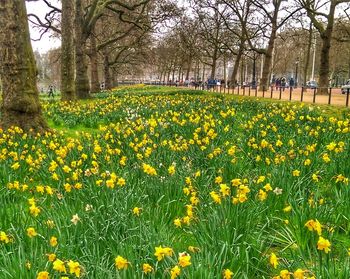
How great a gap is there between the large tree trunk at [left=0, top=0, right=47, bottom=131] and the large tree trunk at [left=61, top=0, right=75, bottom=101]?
278 inches

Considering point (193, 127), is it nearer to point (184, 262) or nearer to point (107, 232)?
point (107, 232)

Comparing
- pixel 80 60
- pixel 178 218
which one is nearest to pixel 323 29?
pixel 80 60

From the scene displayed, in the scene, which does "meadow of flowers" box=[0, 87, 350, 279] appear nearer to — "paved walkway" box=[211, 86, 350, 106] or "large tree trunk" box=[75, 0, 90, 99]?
"paved walkway" box=[211, 86, 350, 106]

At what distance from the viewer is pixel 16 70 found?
7863mm

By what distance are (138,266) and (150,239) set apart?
352 millimetres

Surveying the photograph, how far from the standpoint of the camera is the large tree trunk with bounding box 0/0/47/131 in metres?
7.77

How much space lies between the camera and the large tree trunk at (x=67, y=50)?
581 inches

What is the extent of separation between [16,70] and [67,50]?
7684 millimetres

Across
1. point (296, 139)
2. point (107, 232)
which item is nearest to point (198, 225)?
point (107, 232)

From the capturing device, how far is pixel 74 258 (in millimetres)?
2480

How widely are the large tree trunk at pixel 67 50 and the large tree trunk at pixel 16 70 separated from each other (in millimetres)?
7068

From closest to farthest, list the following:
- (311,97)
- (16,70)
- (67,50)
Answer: (16,70) → (67,50) → (311,97)

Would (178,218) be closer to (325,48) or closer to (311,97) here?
(311,97)

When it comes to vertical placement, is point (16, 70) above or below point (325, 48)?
below
